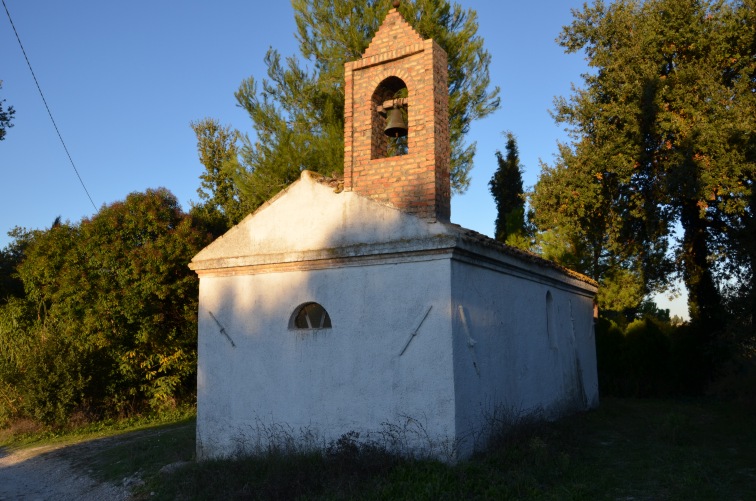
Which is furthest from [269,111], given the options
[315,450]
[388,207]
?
[315,450]

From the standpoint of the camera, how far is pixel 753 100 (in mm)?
14117

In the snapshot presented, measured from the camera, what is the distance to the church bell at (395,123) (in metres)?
9.30

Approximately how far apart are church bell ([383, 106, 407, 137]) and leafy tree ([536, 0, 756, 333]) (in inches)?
323

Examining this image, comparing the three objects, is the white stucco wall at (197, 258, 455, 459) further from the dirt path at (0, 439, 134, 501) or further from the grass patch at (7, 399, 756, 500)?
the dirt path at (0, 439, 134, 501)

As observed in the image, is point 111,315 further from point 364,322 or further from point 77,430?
point 364,322

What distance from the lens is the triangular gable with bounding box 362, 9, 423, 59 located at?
9312 millimetres

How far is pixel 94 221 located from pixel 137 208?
3.62ft

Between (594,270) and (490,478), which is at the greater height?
(594,270)

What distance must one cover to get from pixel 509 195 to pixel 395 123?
50.4 feet

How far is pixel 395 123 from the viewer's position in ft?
30.5

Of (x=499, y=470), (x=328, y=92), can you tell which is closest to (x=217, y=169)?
(x=328, y=92)

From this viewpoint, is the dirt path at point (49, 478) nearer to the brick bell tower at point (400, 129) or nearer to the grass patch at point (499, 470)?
the grass patch at point (499, 470)

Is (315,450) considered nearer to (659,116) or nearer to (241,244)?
(241,244)

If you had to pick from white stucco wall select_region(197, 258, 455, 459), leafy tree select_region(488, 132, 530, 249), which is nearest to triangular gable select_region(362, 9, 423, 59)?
white stucco wall select_region(197, 258, 455, 459)
